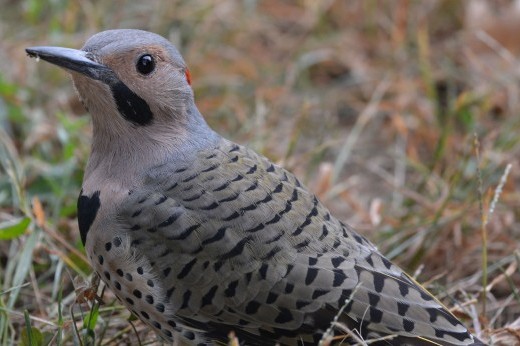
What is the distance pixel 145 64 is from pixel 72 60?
258 mm

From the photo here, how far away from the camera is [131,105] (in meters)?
3.07

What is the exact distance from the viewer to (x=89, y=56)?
2984 mm

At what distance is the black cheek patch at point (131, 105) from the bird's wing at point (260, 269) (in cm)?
27

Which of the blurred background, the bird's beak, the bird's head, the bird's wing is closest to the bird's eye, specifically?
the bird's head

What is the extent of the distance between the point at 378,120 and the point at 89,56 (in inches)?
111

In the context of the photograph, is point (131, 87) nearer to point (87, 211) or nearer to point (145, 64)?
point (145, 64)

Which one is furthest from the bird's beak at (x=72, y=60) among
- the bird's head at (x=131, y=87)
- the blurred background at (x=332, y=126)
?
the blurred background at (x=332, y=126)

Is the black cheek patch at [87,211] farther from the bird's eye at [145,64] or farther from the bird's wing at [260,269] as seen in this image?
the bird's eye at [145,64]

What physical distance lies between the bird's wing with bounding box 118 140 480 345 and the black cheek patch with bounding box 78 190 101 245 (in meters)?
0.11

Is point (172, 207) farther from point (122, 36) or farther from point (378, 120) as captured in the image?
point (378, 120)

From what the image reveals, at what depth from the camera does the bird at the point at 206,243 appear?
2.80 m

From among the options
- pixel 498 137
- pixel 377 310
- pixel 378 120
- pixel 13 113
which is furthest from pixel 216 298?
pixel 378 120

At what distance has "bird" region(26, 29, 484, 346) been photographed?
2801 millimetres

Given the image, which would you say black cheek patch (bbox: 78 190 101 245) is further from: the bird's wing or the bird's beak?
the bird's beak
